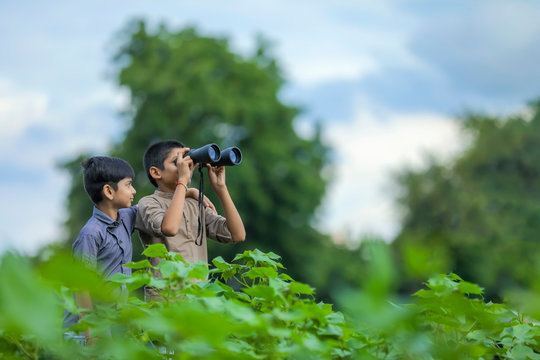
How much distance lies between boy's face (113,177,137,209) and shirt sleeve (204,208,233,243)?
1.50 feet

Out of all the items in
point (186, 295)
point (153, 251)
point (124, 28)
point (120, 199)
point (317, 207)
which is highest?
point (124, 28)

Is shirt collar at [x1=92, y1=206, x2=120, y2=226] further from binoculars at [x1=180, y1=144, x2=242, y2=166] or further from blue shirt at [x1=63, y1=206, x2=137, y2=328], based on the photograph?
binoculars at [x1=180, y1=144, x2=242, y2=166]

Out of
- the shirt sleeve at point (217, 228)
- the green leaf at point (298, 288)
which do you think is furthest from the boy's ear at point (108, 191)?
the green leaf at point (298, 288)

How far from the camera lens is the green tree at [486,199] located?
2923 centimetres

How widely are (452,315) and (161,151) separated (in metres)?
2.66

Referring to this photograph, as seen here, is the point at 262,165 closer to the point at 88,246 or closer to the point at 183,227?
the point at 183,227

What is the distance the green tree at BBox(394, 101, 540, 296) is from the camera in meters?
29.2

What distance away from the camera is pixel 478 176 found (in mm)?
32719

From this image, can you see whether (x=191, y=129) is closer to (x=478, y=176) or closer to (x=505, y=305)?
(x=478, y=176)

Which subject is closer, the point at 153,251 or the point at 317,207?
the point at 153,251

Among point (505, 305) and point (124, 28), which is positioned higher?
point (124, 28)

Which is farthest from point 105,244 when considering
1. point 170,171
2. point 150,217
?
point 170,171

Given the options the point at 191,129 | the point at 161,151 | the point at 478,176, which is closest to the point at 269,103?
the point at 191,129

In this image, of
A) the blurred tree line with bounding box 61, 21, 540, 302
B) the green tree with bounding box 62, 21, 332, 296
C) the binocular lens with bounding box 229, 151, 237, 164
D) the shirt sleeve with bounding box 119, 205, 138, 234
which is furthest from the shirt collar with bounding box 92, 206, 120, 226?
the green tree with bounding box 62, 21, 332, 296
